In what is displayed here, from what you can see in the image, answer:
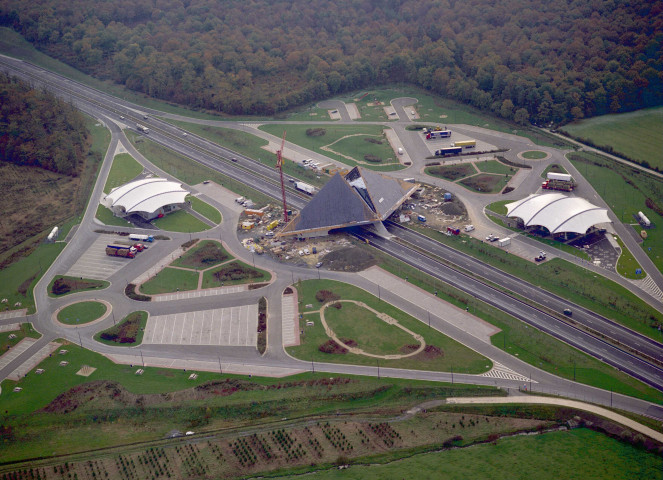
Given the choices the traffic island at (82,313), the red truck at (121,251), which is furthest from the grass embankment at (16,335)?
the red truck at (121,251)

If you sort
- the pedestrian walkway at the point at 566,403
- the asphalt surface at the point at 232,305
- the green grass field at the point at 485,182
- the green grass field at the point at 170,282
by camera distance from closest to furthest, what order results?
the pedestrian walkway at the point at 566,403 → the asphalt surface at the point at 232,305 → the green grass field at the point at 170,282 → the green grass field at the point at 485,182

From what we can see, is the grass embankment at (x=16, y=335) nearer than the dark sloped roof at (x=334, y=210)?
Yes

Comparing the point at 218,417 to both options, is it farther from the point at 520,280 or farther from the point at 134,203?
the point at 134,203

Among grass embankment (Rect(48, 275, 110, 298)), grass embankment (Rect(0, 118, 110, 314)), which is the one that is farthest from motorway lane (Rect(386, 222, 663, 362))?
grass embankment (Rect(0, 118, 110, 314))

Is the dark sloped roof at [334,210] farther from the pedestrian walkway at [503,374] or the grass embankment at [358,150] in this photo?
the pedestrian walkway at [503,374]

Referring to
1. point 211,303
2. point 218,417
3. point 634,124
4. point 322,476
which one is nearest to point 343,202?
point 211,303

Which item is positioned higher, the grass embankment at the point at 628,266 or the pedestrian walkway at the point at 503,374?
the grass embankment at the point at 628,266

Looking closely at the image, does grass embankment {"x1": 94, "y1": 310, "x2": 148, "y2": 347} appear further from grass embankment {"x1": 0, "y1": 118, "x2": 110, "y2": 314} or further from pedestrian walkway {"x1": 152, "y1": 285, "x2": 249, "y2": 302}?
grass embankment {"x1": 0, "y1": 118, "x2": 110, "y2": 314}
